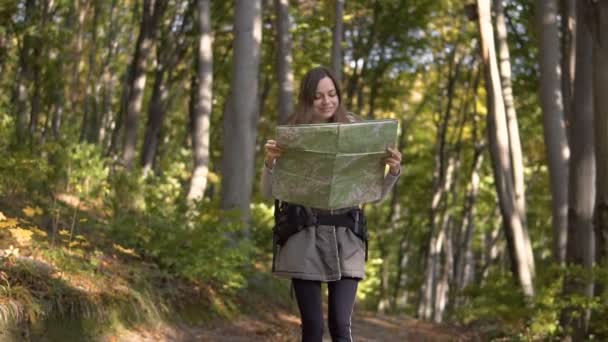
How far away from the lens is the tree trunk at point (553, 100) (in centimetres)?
1162

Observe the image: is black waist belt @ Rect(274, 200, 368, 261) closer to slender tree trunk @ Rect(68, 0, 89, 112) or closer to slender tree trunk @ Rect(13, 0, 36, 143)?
slender tree trunk @ Rect(13, 0, 36, 143)

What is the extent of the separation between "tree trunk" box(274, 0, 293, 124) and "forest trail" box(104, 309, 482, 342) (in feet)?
9.56

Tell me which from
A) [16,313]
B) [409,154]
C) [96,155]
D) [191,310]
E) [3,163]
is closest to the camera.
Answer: [16,313]

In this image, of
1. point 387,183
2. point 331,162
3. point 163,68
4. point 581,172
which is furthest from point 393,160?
point 163,68

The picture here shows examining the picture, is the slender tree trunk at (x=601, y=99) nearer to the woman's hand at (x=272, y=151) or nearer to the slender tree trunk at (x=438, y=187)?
the woman's hand at (x=272, y=151)

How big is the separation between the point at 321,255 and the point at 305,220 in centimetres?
19

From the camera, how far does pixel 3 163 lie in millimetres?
9148

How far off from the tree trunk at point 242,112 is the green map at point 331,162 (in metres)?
7.00

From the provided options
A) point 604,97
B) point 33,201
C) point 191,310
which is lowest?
point 191,310

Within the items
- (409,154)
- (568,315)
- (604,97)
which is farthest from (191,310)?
(409,154)

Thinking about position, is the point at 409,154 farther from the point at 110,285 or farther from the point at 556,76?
the point at 110,285

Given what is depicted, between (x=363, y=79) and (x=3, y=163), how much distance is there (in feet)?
55.6

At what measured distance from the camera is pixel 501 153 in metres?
13.1

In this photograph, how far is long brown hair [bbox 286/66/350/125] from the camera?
4.86 metres
